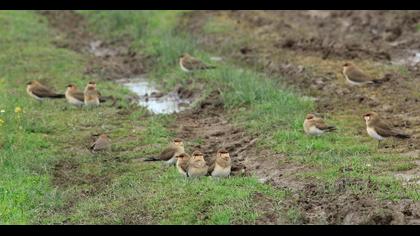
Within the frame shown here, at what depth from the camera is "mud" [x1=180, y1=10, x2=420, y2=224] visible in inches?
365

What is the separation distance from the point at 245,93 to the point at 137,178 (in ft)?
14.3

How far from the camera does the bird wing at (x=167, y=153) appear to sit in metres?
11.7

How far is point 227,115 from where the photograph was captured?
1462 centimetres

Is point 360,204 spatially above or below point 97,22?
below

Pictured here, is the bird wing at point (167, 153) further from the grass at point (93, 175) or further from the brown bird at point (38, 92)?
the brown bird at point (38, 92)

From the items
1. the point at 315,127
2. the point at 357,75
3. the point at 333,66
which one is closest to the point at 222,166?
the point at 315,127

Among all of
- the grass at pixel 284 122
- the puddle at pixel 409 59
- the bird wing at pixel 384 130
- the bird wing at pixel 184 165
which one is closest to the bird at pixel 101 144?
the bird wing at pixel 184 165

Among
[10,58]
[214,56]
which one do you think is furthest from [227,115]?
[10,58]

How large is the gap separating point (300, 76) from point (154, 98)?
2.84 metres

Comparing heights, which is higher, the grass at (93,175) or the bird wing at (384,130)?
the bird wing at (384,130)

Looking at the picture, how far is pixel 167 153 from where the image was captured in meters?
11.7

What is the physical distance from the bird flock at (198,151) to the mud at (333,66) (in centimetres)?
26

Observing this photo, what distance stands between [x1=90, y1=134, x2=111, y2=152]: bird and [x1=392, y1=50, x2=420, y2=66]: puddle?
285 inches
